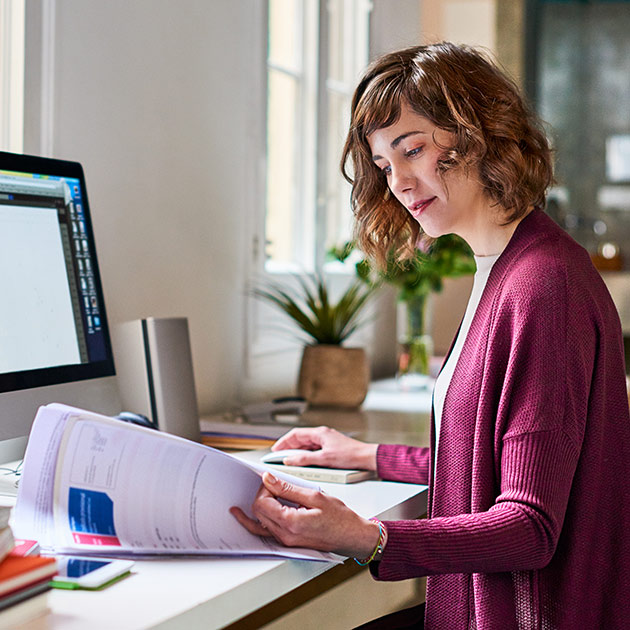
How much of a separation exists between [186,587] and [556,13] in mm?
4885

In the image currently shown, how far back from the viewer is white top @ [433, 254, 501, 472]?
1228 millimetres

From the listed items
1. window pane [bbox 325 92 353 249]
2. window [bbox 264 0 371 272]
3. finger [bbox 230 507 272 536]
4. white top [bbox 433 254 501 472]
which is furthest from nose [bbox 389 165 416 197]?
window pane [bbox 325 92 353 249]

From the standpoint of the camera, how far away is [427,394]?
2506mm

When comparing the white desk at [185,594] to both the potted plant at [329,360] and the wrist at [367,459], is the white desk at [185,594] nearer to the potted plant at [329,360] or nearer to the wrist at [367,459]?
the wrist at [367,459]

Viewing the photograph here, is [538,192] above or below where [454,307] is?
above

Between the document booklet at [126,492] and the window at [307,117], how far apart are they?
1.40 metres

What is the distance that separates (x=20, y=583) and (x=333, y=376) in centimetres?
142

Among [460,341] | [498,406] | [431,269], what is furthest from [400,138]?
[431,269]

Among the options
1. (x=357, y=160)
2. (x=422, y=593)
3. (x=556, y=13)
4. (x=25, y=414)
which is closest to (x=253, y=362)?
(x=422, y=593)

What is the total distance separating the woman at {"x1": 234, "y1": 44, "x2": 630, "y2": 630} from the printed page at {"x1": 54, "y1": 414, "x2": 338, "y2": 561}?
0.03m

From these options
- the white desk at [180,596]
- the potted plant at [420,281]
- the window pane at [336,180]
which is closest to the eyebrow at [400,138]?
the white desk at [180,596]

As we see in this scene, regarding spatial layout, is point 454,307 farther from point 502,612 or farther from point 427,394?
point 502,612

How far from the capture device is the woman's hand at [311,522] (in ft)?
3.10

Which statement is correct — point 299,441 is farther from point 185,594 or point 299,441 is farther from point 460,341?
point 185,594
